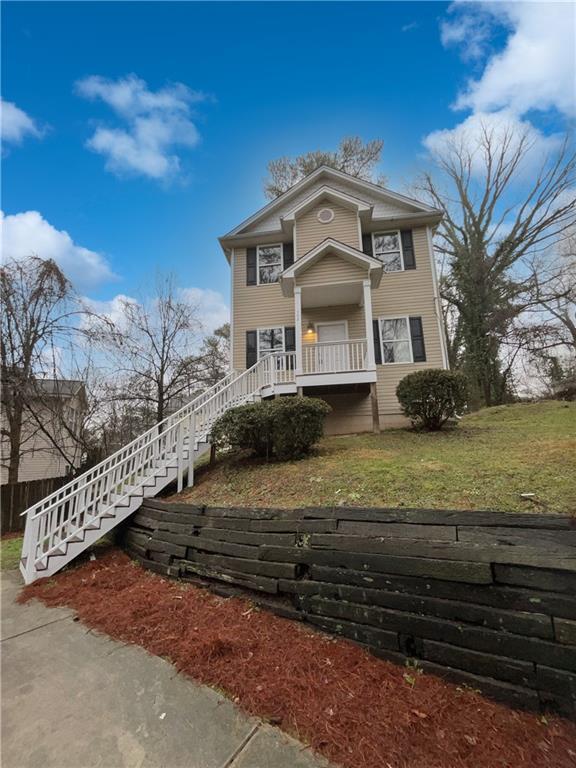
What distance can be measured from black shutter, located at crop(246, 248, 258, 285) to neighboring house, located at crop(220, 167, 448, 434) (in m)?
0.04

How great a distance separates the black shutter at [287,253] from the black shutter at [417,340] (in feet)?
15.0

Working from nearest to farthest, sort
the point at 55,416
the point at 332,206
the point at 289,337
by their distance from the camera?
the point at 55,416 → the point at 289,337 → the point at 332,206

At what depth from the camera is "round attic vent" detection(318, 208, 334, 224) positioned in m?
11.5

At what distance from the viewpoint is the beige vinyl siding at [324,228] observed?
37.2 ft

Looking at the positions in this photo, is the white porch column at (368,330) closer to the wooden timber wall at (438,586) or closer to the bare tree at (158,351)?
the wooden timber wall at (438,586)

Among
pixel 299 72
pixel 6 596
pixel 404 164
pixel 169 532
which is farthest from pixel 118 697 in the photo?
pixel 404 164

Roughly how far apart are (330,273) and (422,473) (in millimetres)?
7147

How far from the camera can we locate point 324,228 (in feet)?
37.8

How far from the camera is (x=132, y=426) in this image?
15039mm

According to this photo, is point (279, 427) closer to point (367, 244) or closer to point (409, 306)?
point (409, 306)

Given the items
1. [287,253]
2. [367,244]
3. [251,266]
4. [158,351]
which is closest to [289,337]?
[251,266]

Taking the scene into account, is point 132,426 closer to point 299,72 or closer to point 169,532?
point 169,532

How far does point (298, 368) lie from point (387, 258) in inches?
212

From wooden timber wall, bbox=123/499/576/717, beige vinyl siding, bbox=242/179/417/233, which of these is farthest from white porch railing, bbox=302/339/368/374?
wooden timber wall, bbox=123/499/576/717
